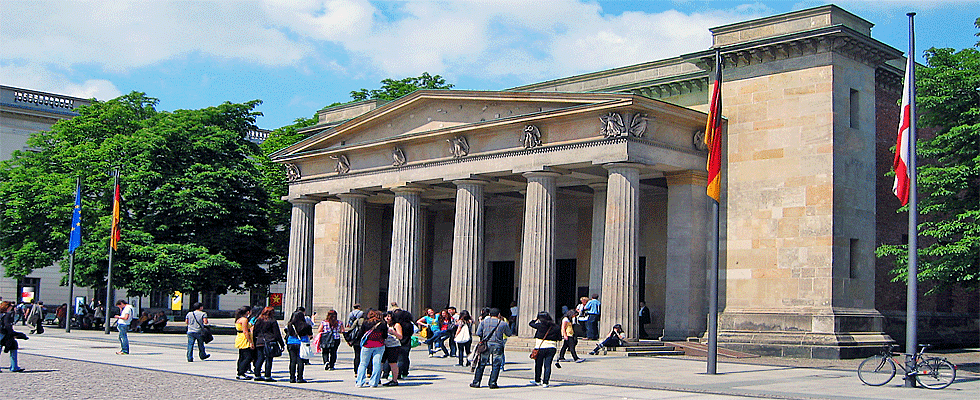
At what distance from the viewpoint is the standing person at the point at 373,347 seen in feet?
68.5

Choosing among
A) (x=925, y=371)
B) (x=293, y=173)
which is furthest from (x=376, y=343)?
(x=293, y=173)

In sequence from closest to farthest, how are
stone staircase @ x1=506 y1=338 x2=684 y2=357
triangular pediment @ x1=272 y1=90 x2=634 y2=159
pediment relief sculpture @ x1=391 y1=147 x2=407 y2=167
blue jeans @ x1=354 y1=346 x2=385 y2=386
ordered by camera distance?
blue jeans @ x1=354 y1=346 x2=385 y2=386
stone staircase @ x1=506 y1=338 x2=684 y2=357
triangular pediment @ x1=272 y1=90 x2=634 y2=159
pediment relief sculpture @ x1=391 y1=147 x2=407 y2=167

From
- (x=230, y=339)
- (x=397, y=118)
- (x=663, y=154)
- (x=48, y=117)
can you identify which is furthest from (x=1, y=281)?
(x=663, y=154)

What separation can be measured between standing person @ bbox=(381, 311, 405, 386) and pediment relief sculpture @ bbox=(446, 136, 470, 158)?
1653cm

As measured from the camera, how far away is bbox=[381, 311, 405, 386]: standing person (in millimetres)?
21312

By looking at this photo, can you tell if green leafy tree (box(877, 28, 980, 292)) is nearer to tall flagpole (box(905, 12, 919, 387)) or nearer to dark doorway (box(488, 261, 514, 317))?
tall flagpole (box(905, 12, 919, 387))

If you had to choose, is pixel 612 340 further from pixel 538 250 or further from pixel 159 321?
pixel 159 321

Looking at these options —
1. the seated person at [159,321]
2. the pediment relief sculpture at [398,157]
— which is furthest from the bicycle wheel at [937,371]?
the seated person at [159,321]

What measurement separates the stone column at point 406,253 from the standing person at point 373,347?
731 inches

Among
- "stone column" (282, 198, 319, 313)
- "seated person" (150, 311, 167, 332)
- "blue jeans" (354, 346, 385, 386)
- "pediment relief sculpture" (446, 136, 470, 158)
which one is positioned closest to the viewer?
"blue jeans" (354, 346, 385, 386)

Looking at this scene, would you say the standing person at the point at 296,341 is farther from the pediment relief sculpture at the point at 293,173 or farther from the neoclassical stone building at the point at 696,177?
the pediment relief sculpture at the point at 293,173

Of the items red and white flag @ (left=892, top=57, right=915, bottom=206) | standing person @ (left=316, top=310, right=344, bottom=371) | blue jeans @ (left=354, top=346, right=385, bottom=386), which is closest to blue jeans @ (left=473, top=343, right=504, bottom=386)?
blue jeans @ (left=354, top=346, right=385, bottom=386)

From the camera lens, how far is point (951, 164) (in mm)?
29250

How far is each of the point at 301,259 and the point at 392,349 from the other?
78.9 ft
